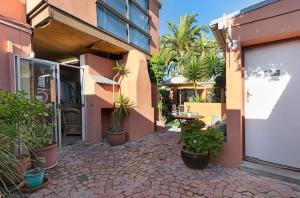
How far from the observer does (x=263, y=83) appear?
4.54 metres

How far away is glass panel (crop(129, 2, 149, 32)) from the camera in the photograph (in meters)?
8.98

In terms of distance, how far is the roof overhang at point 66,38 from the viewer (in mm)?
5257

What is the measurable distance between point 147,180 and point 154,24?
9177 mm

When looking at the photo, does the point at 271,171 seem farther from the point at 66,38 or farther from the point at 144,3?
the point at 144,3

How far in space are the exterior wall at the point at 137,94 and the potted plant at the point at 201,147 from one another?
3459 mm

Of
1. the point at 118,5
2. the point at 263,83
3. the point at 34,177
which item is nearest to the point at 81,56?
the point at 118,5

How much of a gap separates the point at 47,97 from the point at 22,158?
8.18 feet

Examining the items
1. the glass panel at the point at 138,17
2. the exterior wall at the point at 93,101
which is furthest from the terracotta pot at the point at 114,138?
the glass panel at the point at 138,17

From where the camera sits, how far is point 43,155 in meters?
4.47

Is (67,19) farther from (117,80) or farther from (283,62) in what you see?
(283,62)

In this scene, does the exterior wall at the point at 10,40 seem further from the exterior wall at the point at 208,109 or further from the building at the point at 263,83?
the exterior wall at the point at 208,109

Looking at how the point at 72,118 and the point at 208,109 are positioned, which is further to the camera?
the point at 208,109

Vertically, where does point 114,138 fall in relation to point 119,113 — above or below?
below

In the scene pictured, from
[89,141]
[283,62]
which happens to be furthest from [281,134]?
[89,141]
